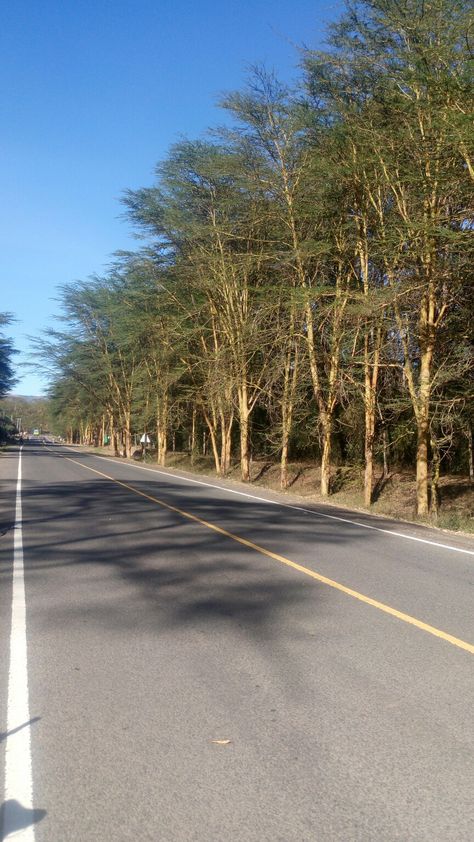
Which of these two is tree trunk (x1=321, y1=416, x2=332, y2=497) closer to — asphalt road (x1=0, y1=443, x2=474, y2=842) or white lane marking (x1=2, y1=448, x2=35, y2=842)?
asphalt road (x1=0, y1=443, x2=474, y2=842)

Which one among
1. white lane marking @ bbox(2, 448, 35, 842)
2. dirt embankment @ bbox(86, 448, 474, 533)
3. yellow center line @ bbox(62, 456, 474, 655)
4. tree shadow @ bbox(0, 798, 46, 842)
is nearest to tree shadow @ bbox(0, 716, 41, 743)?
white lane marking @ bbox(2, 448, 35, 842)

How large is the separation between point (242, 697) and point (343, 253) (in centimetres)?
2021

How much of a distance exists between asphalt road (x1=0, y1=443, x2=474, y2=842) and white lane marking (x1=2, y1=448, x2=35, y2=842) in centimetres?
2

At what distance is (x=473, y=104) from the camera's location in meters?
14.9

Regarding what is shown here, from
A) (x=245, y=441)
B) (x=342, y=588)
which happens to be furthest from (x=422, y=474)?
(x=245, y=441)

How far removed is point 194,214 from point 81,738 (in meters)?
28.8

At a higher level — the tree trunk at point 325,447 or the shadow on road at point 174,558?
the tree trunk at point 325,447

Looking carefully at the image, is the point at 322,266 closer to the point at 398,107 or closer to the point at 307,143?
the point at 307,143

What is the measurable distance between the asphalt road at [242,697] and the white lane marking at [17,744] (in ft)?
0.06

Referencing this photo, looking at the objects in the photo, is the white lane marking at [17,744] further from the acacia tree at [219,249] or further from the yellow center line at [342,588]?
the acacia tree at [219,249]

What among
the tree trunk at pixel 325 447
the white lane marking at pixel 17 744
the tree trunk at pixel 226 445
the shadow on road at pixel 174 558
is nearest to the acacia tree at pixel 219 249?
the tree trunk at pixel 226 445

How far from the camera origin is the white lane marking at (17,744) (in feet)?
11.3

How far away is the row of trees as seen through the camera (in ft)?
54.6

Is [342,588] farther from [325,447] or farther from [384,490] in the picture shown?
[384,490]
